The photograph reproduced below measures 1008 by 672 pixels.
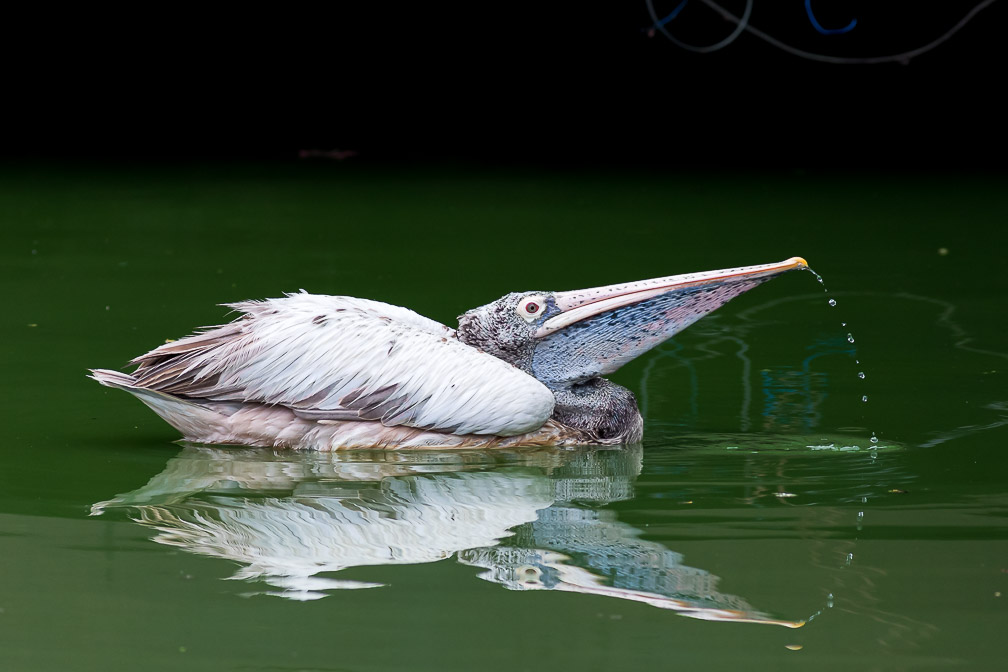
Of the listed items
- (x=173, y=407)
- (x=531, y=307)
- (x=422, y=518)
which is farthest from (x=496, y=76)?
(x=422, y=518)

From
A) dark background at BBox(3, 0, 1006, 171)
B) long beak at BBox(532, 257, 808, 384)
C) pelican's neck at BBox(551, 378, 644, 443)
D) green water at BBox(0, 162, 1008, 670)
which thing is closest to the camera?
green water at BBox(0, 162, 1008, 670)

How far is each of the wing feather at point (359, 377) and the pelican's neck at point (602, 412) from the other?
0.22 meters

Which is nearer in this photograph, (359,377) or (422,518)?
(422,518)

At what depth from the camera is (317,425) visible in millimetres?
4520

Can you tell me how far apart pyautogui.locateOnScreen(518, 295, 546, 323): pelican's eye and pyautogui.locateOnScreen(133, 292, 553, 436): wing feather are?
0.76 feet

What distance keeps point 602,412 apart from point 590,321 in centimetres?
28

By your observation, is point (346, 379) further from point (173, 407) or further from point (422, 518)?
point (422, 518)

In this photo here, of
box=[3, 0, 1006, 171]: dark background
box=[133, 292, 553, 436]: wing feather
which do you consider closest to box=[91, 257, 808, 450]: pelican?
box=[133, 292, 553, 436]: wing feather

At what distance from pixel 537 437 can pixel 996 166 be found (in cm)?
793

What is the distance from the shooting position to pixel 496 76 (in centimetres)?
1411

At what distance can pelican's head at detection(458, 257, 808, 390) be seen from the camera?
4.58m

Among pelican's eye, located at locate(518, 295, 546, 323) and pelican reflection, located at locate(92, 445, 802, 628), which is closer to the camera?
pelican reflection, located at locate(92, 445, 802, 628)

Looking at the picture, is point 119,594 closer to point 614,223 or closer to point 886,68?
point 614,223

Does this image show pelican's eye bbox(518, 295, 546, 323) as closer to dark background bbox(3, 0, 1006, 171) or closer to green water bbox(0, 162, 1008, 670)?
green water bbox(0, 162, 1008, 670)
